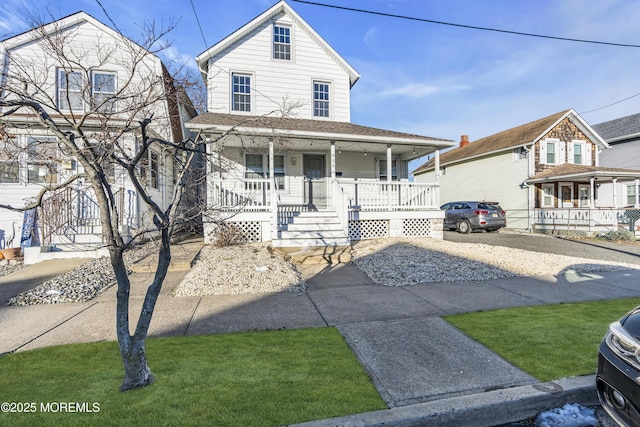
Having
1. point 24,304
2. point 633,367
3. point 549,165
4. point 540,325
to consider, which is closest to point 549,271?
point 540,325

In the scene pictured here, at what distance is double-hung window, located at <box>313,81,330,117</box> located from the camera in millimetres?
13484

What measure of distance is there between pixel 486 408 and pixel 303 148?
10.7 metres

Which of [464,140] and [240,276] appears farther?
[464,140]

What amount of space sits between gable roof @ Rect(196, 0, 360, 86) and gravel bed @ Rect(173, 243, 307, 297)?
27.3ft

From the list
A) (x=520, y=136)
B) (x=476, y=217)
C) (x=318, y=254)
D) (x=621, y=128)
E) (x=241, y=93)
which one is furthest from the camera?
A: (x=621, y=128)

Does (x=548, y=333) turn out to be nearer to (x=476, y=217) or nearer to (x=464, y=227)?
(x=476, y=217)

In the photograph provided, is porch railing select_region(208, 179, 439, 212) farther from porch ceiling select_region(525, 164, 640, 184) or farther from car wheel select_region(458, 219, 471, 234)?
porch ceiling select_region(525, 164, 640, 184)

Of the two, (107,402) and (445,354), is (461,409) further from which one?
(107,402)

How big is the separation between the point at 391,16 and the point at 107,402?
9.25 m

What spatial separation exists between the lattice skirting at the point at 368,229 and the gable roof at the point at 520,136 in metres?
12.8

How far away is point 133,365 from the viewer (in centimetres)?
263

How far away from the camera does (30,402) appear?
247cm

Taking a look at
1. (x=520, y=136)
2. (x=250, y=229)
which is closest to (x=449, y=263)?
(x=250, y=229)

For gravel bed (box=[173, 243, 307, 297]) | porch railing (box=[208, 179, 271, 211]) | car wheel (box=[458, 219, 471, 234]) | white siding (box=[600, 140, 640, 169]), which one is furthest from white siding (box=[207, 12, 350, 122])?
white siding (box=[600, 140, 640, 169])
